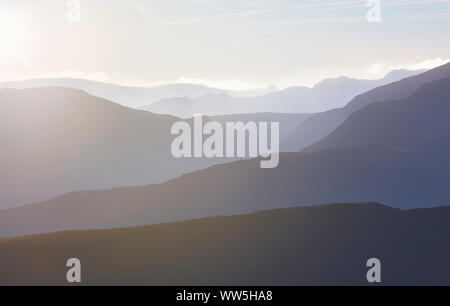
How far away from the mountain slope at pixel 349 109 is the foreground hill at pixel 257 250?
110 m

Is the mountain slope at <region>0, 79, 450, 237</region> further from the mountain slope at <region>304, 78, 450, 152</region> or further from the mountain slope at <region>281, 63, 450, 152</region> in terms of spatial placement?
the mountain slope at <region>281, 63, 450, 152</region>

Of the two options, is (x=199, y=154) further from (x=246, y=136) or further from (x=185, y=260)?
(x=185, y=260)

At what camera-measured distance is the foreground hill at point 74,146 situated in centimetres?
12381

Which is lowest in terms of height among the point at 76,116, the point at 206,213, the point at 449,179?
the point at 206,213

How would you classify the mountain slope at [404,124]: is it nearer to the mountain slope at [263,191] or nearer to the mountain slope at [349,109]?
the mountain slope at [263,191]

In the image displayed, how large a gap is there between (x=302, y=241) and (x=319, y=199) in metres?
32.3

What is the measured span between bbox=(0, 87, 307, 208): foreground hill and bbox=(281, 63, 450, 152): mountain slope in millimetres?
45707

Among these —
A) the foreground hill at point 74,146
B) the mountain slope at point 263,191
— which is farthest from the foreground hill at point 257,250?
the foreground hill at point 74,146

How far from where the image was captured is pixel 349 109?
173125 millimetres

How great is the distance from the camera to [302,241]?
34219mm

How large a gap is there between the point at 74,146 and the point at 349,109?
10178cm

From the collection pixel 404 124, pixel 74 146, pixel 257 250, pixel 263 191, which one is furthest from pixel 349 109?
pixel 257 250

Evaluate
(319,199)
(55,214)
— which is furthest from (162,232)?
(55,214)

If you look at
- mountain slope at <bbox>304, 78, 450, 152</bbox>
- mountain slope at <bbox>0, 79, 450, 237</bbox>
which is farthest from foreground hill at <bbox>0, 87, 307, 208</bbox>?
mountain slope at <bbox>304, 78, 450, 152</bbox>
